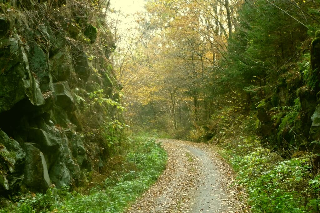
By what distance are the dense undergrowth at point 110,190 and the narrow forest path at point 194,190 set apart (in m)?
0.50

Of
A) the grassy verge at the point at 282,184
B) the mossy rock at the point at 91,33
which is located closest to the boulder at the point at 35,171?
the grassy verge at the point at 282,184

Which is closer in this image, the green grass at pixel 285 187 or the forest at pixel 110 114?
the green grass at pixel 285 187

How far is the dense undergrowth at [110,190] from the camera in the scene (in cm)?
810

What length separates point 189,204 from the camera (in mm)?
9531

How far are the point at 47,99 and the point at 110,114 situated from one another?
8.09 m

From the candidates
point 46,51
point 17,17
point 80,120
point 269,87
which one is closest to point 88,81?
point 80,120

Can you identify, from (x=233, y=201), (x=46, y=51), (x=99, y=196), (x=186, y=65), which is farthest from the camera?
(x=186, y=65)

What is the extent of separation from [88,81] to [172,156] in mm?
7170

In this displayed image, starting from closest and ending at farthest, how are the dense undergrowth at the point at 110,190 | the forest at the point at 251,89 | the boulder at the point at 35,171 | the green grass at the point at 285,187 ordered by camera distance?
1. the green grass at the point at 285,187
2. the dense undergrowth at the point at 110,190
3. the forest at the point at 251,89
4. the boulder at the point at 35,171

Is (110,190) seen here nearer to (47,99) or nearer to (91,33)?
(47,99)

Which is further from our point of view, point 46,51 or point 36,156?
point 46,51

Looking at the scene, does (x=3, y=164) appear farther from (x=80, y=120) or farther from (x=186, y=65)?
(x=186, y=65)

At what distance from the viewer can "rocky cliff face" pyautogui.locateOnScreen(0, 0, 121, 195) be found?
8.61 meters

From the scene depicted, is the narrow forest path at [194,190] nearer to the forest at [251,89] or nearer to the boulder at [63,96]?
the forest at [251,89]
